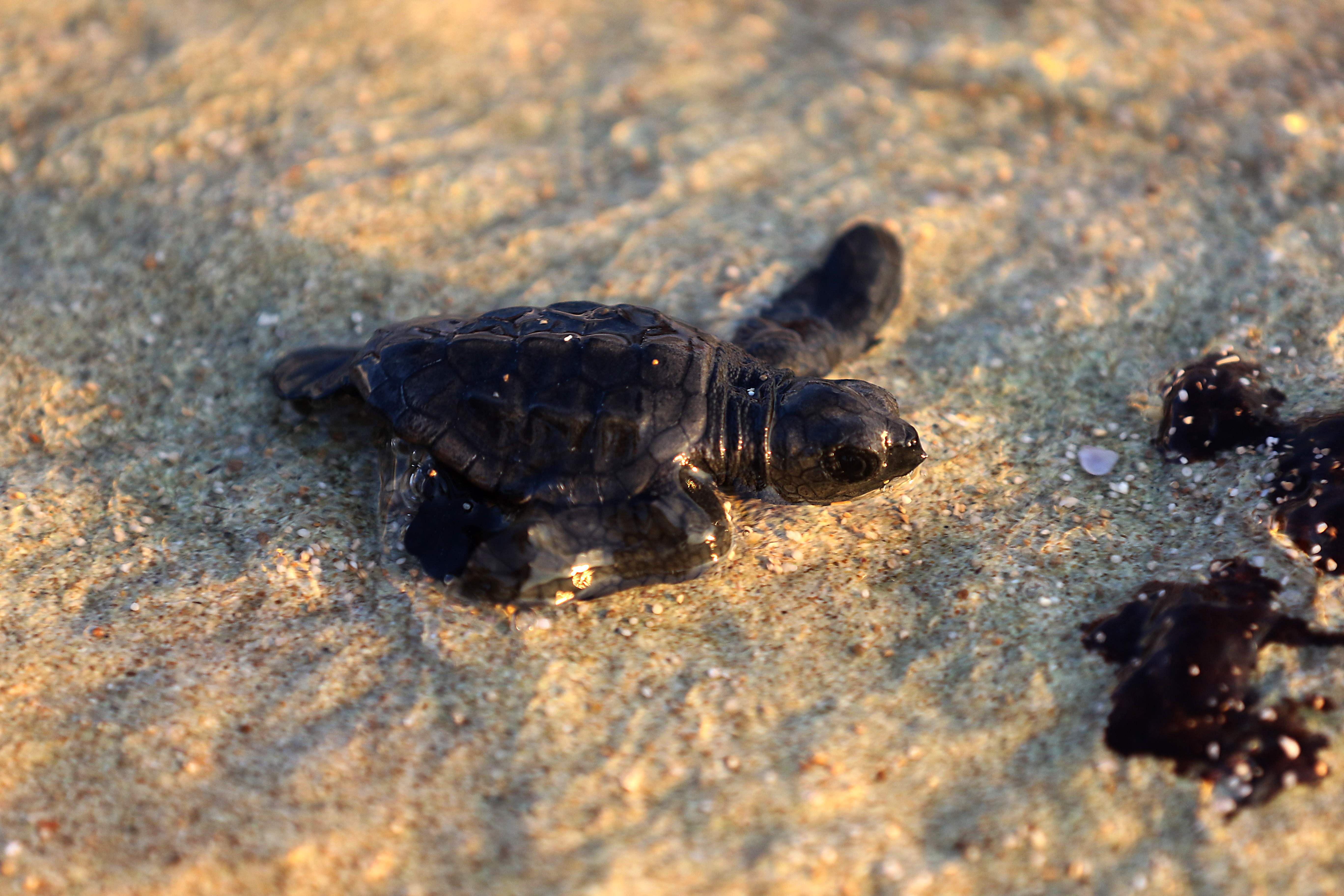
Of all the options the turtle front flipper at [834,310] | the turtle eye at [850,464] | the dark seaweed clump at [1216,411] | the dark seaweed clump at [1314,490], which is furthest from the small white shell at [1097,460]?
the turtle front flipper at [834,310]

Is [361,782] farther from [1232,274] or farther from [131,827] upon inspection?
[1232,274]

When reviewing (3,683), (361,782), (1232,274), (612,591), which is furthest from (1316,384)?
(3,683)

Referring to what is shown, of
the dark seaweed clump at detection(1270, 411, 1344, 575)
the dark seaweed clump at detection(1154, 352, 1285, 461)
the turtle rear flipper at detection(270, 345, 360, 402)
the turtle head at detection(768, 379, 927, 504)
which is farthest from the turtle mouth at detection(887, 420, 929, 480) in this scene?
the turtle rear flipper at detection(270, 345, 360, 402)

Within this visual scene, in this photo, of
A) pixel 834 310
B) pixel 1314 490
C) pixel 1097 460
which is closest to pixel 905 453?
pixel 1097 460

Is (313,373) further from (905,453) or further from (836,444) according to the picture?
(905,453)

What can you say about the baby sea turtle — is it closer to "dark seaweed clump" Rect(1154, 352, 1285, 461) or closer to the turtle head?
the turtle head

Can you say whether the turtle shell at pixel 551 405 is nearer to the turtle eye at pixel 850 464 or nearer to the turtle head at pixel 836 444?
→ the turtle head at pixel 836 444
